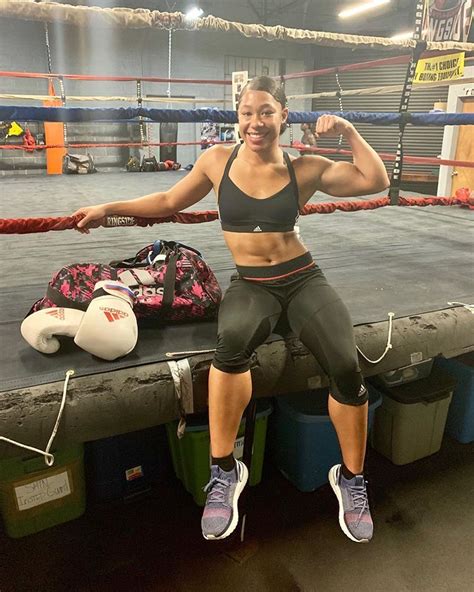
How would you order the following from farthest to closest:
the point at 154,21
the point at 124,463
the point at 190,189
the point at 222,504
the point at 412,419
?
the point at 154,21, the point at 412,419, the point at 124,463, the point at 190,189, the point at 222,504

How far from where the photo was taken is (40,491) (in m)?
1.62

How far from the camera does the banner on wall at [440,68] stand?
9.63 ft

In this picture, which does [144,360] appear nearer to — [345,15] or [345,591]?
[345,591]

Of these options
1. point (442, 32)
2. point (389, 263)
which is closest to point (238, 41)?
point (442, 32)

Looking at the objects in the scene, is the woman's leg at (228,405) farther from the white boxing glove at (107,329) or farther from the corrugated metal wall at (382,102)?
the corrugated metal wall at (382,102)

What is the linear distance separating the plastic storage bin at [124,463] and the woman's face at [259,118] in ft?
3.52

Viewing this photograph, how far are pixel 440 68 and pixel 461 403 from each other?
203cm

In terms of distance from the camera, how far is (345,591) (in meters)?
1.46

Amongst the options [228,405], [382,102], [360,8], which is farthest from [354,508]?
[360,8]

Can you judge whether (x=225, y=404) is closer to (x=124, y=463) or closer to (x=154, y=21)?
(x=124, y=463)

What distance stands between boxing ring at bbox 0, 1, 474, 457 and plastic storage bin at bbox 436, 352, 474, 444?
1.20 ft

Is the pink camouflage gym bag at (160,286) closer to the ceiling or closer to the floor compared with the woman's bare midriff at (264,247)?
closer to the floor

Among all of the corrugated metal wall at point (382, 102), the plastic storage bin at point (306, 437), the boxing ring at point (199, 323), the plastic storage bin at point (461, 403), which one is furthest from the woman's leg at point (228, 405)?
the corrugated metal wall at point (382, 102)

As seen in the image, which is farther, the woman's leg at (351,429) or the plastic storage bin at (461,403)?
the plastic storage bin at (461,403)
